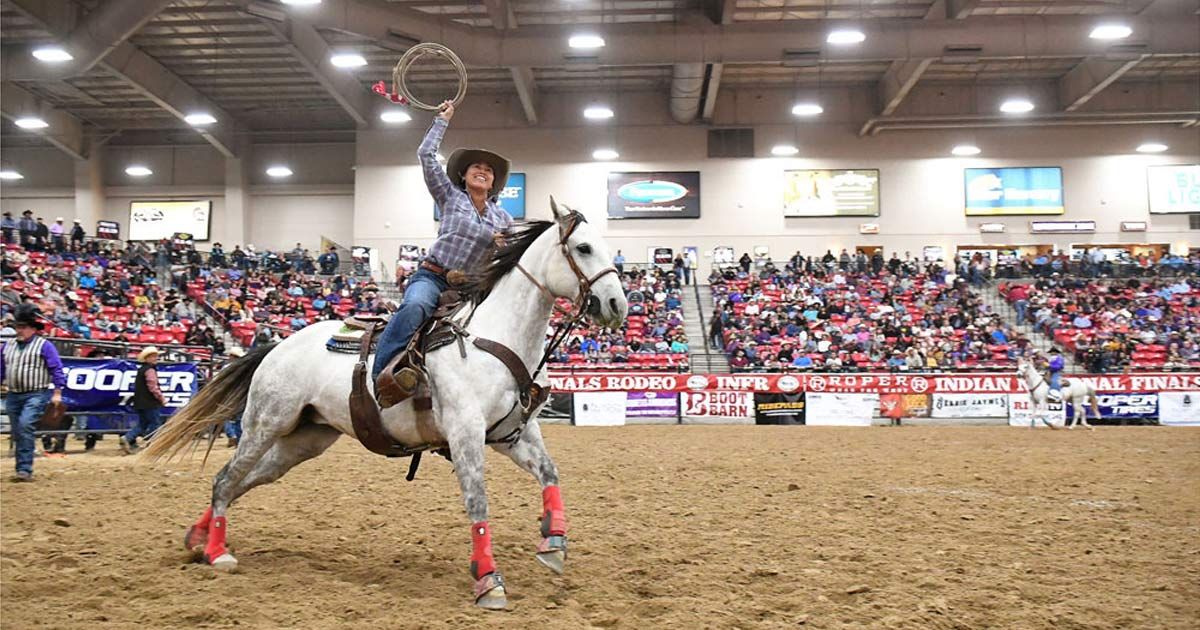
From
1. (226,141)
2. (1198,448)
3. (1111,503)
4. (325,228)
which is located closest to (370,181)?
(325,228)

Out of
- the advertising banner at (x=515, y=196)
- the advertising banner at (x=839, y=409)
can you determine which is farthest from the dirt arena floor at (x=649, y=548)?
the advertising banner at (x=515, y=196)

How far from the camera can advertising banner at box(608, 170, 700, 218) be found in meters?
38.4

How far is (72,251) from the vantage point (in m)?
29.8

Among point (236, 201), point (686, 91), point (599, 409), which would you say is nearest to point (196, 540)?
point (599, 409)

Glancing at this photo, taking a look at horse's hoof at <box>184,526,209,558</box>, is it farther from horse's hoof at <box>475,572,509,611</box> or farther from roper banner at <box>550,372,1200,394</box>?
roper banner at <box>550,372,1200,394</box>

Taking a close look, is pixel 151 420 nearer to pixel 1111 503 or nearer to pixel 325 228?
pixel 1111 503

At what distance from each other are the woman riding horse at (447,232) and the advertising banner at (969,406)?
62.9ft

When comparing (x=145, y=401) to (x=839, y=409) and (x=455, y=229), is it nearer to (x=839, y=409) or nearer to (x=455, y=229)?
(x=455, y=229)

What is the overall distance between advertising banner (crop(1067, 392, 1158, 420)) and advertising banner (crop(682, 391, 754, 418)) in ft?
27.1

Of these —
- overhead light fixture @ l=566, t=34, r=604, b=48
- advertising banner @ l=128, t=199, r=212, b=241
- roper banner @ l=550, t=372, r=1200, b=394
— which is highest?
overhead light fixture @ l=566, t=34, r=604, b=48

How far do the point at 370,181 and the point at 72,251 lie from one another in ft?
40.9

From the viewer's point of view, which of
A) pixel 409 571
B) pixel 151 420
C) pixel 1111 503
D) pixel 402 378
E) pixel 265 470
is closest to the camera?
pixel 402 378

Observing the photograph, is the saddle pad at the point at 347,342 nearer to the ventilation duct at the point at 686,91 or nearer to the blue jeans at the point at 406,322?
the blue jeans at the point at 406,322

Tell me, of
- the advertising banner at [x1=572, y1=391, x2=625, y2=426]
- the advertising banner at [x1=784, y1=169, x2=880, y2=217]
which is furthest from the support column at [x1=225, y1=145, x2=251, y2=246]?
the advertising banner at [x1=784, y1=169, x2=880, y2=217]
